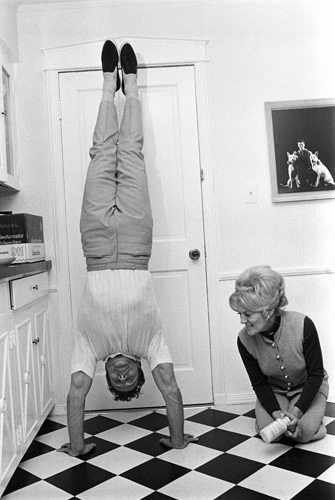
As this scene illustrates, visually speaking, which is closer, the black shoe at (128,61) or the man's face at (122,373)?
the man's face at (122,373)

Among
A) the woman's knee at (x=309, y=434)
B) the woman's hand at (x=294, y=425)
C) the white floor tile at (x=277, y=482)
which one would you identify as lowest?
the white floor tile at (x=277, y=482)

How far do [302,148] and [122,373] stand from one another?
1.84m

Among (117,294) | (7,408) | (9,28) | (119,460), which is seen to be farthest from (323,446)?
(9,28)

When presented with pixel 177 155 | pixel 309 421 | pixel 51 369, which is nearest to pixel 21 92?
pixel 177 155

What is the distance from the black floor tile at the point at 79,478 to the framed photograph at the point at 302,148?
194 centimetres

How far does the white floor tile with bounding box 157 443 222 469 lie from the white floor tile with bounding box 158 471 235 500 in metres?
0.12

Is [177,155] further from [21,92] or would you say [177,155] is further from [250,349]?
[250,349]

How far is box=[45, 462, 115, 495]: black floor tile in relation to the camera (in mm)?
2275

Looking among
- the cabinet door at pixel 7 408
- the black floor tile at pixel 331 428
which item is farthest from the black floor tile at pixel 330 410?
the cabinet door at pixel 7 408

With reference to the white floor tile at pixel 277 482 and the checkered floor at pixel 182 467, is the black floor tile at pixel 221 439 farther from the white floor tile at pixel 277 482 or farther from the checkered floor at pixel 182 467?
the white floor tile at pixel 277 482

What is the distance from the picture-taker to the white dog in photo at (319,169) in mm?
3369

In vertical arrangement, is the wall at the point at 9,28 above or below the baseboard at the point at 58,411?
above

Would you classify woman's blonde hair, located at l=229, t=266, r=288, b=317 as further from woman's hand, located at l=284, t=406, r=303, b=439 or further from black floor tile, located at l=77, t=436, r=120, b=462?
black floor tile, located at l=77, t=436, r=120, b=462

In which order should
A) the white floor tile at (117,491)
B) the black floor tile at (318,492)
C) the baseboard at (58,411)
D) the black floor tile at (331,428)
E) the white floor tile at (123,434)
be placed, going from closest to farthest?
the black floor tile at (318,492) < the white floor tile at (117,491) < the black floor tile at (331,428) < the white floor tile at (123,434) < the baseboard at (58,411)
